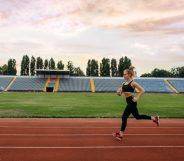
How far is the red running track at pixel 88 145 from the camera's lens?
22.4ft

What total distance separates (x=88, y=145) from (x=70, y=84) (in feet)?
202

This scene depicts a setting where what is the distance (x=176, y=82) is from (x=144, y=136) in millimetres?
67338

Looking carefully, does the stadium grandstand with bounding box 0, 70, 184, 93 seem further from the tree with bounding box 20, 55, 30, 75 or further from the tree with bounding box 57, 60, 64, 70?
the tree with bounding box 57, 60, 64, 70

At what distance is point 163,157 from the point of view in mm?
6867

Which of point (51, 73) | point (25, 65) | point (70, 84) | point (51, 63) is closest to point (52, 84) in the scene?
point (70, 84)

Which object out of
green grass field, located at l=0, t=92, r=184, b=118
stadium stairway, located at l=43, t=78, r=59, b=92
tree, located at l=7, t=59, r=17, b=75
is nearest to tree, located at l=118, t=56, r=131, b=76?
tree, located at l=7, t=59, r=17, b=75

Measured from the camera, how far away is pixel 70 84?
69.6 meters

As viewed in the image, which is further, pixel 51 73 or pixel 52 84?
pixel 51 73

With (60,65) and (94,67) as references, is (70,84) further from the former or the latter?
(60,65)

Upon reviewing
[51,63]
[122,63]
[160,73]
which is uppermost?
[51,63]

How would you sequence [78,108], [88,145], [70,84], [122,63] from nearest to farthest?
[88,145] → [78,108] → [70,84] → [122,63]

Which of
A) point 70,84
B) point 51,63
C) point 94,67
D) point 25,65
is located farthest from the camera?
point 51,63

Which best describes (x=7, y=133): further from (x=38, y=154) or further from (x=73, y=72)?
(x=73, y=72)

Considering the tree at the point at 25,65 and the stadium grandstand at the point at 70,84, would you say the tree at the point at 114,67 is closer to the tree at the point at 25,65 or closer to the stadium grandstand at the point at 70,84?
the tree at the point at 25,65
